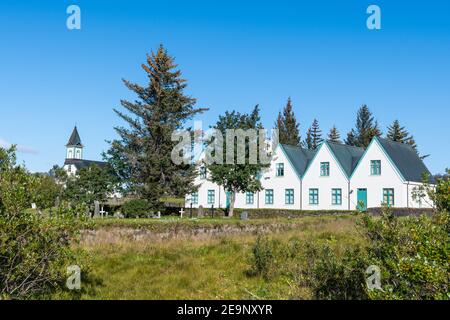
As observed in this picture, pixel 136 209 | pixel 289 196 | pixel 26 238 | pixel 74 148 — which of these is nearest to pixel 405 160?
pixel 289 196

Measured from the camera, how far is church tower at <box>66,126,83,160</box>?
135m

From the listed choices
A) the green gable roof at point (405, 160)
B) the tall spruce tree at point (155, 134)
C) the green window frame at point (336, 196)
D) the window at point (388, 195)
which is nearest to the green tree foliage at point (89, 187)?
the tall spruce tree at point (155, 134)

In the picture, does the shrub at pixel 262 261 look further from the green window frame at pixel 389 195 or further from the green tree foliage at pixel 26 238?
the green window frame at pixel 389 195

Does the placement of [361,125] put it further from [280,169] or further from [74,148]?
[74,148]

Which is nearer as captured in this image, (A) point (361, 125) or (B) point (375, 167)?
(B) point (375, 167)

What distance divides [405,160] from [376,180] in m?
4.15

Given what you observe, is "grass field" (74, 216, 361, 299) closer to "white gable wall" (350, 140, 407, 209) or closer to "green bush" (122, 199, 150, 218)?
"green bush" (122, 199, 150, 218)

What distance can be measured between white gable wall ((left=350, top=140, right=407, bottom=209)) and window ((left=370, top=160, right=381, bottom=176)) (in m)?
0.22

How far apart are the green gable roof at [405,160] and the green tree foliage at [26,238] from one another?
37.7 meters

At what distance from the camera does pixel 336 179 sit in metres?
44.8

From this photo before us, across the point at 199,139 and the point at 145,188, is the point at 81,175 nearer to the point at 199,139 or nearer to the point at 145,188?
the point at 145,188

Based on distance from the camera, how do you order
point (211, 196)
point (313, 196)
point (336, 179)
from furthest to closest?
1. point (211, 196)
2. point (313, 196)
3. point (336, 179)

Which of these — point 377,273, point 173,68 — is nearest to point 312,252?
point 377,273

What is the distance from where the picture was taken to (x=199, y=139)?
49156mm
